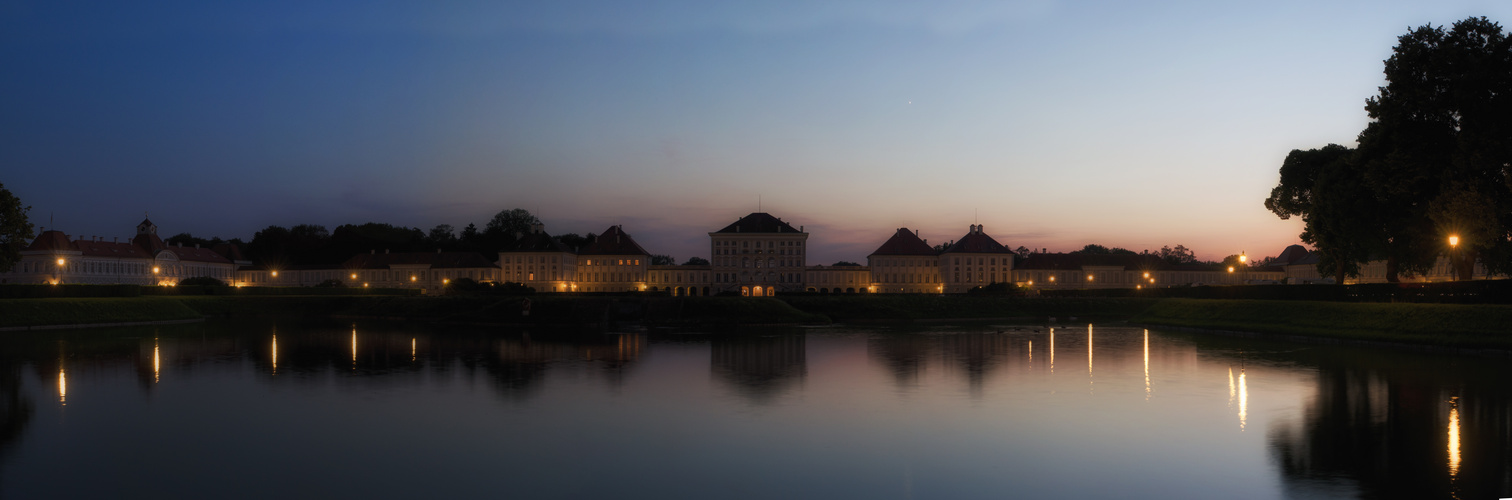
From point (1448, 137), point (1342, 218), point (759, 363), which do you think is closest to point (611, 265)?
point (1342, 218)

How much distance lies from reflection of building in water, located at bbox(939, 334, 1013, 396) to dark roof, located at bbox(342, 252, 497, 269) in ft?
237

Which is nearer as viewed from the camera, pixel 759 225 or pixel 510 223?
pixel 759 225

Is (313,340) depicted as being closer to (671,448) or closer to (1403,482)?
(671,448)

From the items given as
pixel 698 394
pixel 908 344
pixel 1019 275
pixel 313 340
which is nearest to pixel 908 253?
pixel 1019 275

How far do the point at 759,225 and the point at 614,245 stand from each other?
16.4m

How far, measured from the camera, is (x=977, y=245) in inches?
3981

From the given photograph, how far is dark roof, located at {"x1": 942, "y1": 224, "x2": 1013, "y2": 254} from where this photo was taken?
100812mm

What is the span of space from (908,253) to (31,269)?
8281cm

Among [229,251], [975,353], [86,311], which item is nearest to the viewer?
[975,353]

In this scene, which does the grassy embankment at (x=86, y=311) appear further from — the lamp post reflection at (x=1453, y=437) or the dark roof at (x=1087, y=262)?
the dark roof at (x=1087, y=262)

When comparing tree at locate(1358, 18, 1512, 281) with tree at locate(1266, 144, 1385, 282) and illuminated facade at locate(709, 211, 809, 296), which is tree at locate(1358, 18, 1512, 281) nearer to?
tree at locate(1266, 144, 1385, 282)

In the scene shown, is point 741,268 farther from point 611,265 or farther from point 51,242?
point 51,242

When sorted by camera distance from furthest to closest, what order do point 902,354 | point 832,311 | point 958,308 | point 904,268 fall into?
point 904,268 → point 958,308 → point 832,311 → point 902,354

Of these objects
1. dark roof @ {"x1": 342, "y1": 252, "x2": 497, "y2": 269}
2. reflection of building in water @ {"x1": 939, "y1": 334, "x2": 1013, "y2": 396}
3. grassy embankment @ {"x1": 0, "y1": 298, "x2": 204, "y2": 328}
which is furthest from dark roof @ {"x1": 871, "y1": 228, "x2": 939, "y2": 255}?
grassy embankment @ {"x1": 0, "y1": 298, "x2": 204, "y2": 328}
